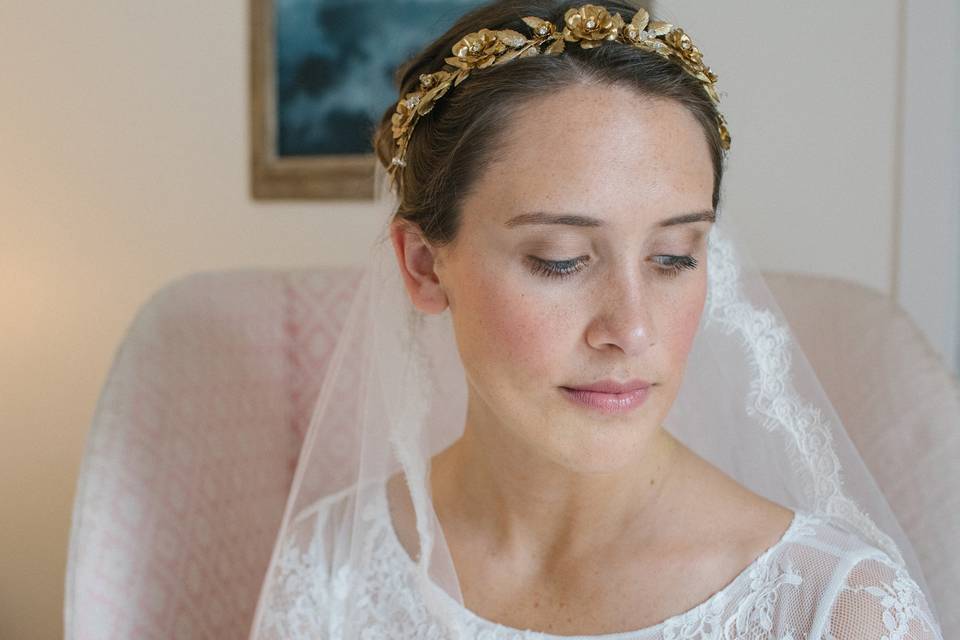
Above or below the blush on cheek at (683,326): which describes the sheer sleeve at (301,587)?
below

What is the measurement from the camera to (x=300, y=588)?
1.40 meters

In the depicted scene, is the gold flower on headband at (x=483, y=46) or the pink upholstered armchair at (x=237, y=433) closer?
the gold flower on headband at (x=483, y=46)

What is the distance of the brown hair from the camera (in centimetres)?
112

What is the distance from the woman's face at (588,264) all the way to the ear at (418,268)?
5.6 inches

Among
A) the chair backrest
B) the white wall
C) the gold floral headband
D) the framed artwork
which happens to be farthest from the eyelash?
the framed artwork

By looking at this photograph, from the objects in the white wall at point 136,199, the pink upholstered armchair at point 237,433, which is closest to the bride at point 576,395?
the pink upholstered armchair at point 237,433

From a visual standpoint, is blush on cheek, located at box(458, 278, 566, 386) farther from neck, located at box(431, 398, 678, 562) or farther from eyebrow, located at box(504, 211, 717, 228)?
neck, located at box(431, 398, 678, 562)

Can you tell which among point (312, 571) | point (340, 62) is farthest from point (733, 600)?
point (340, 62)

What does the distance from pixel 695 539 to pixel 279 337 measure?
106 centimetres

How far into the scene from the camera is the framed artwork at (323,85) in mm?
2275

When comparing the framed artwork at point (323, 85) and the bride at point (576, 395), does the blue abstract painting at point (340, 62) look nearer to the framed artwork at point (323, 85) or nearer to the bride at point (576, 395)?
the framed artwork at point (323, 85)

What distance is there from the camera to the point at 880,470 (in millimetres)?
1598

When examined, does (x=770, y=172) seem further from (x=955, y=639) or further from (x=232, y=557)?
(x=232, y=557)

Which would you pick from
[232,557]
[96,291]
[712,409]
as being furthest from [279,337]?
[712,409]
